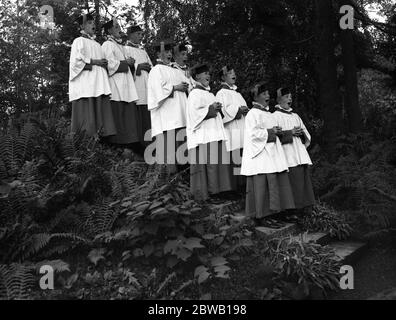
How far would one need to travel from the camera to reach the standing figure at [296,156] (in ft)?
22.6

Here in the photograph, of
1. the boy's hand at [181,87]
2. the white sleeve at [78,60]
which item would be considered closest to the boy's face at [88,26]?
the white sleeve at [78,60]

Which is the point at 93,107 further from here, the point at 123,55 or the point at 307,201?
the point at 307,201

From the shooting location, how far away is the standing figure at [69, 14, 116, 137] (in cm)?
792

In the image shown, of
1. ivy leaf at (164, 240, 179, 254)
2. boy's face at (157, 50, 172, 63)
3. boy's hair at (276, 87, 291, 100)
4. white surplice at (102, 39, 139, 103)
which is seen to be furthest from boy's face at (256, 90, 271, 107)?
ivy leaf at (164, 240, 179, 254)

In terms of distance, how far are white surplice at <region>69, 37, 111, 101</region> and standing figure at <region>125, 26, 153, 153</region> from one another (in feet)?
2.92

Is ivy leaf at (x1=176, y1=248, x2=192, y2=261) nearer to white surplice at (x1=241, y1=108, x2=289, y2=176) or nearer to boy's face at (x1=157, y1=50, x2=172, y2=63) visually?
white surplice at (x1=241, y1=108, x2=289, y2=176)

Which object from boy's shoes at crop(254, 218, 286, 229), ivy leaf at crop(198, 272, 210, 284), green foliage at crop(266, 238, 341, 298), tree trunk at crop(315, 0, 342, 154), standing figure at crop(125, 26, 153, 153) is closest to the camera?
ivy leaf at crop(198, 272, 210, 284)

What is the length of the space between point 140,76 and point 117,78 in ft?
2.09

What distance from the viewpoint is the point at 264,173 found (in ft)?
21.2

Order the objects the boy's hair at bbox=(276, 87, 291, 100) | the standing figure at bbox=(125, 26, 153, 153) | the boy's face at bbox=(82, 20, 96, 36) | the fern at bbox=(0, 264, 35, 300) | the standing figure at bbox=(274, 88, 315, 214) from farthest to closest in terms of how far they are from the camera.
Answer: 1. the standing figure at bbox=(125, 26, 153, 153)
2. the boy's face at bbox=(82, 20, 96, 36)
3. the boy's hair at bbox=(276, 87, 291, 100)
4. the standing figure at bbox=(274, 88, 315, 214)
5. the fern at bbox=(0, 264, 35, 300)

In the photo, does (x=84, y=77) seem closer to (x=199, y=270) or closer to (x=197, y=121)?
(x=197, y=121)

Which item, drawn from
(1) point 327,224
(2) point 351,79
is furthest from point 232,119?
(2) point 351,79

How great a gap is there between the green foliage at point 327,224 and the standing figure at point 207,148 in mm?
1290

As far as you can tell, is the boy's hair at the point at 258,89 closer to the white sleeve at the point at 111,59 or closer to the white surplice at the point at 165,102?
the white surplice at the point at 165,102
